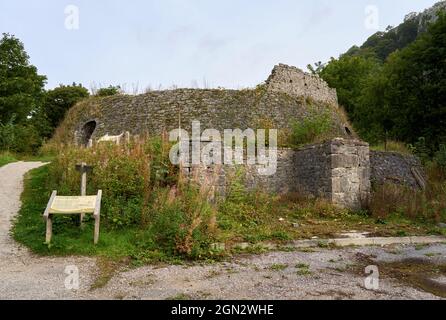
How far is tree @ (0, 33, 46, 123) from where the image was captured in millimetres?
23969

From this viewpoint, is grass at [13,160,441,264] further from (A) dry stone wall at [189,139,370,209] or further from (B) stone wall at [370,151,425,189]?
(B) stone wall at [370,151,425,189]

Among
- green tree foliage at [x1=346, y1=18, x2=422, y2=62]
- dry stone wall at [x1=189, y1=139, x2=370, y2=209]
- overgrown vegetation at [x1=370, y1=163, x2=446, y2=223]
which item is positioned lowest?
overgrown vegetation at [x1=370, y1=163, x2=446, y2=223]

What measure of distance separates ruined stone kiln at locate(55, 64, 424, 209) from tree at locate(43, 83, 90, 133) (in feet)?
41.3

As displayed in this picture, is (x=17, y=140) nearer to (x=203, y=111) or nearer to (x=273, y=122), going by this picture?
(x=203, y=111)

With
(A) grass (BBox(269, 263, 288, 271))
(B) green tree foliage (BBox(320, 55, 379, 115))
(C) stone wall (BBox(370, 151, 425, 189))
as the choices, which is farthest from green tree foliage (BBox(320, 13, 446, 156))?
(A) grass (BBox(269, 263, 288, 271))

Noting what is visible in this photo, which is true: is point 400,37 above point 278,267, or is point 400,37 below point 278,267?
above

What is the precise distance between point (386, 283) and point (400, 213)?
5.78 metres

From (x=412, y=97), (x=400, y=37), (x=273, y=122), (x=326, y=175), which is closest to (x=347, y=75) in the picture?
(x=412, y=97)

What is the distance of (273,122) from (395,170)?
16.4 ft

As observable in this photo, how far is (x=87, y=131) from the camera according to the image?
59.8ft

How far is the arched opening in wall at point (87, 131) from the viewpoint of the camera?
17.8 metres
